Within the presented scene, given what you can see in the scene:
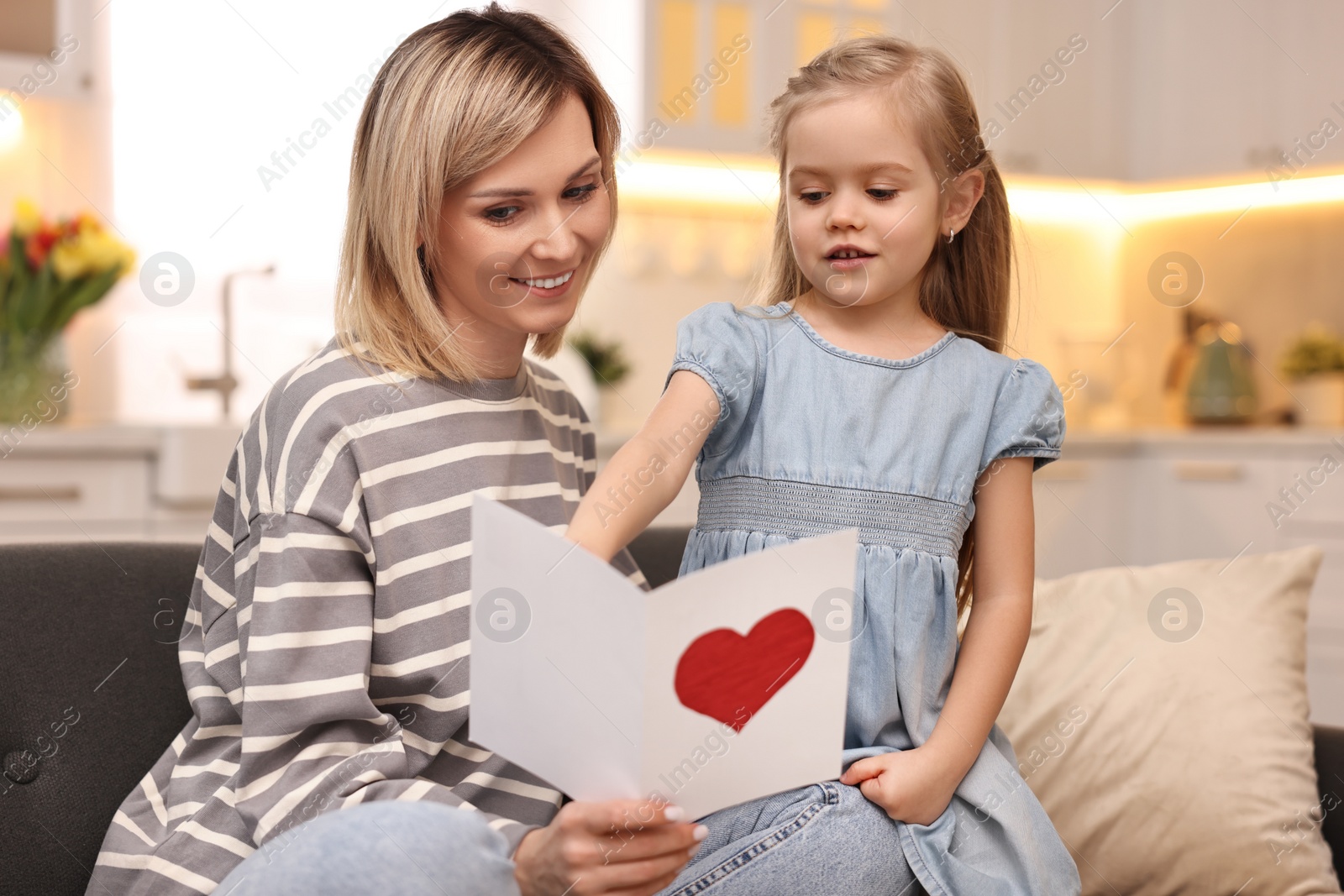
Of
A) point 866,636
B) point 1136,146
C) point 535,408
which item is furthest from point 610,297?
point 866,636

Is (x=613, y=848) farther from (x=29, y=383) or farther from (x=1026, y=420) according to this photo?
(x=29, y=383)

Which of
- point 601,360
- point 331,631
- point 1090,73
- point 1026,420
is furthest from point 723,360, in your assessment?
point 1090,73

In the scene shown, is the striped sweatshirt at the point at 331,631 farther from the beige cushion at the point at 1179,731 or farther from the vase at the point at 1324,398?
the vase at the point at 1324,398

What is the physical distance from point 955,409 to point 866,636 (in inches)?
8.2

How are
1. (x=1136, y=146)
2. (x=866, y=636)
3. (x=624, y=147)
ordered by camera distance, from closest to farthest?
1. (x=866, y=636)
2. (x=624, y=147)
3. (x=1136, y=146)

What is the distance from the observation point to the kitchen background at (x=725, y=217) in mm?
2787

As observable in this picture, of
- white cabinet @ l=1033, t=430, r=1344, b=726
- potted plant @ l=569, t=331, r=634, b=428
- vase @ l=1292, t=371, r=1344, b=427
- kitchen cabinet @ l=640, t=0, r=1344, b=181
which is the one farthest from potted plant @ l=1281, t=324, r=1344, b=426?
potted plant @ l=569, t=331, r=634, b=428

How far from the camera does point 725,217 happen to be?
356 cm

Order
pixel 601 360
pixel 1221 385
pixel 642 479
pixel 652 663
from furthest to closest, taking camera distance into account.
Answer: pixel 1221 385
pixel 601 360
pixel 642 479
pixel 652 663

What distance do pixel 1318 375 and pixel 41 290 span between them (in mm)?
3127

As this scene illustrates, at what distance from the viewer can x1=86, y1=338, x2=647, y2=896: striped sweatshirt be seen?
894mm

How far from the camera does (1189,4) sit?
354 centimetres

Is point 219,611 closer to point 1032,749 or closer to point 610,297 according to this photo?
point 1032,749

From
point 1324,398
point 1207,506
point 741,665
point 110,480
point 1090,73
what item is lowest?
point 1207,506
